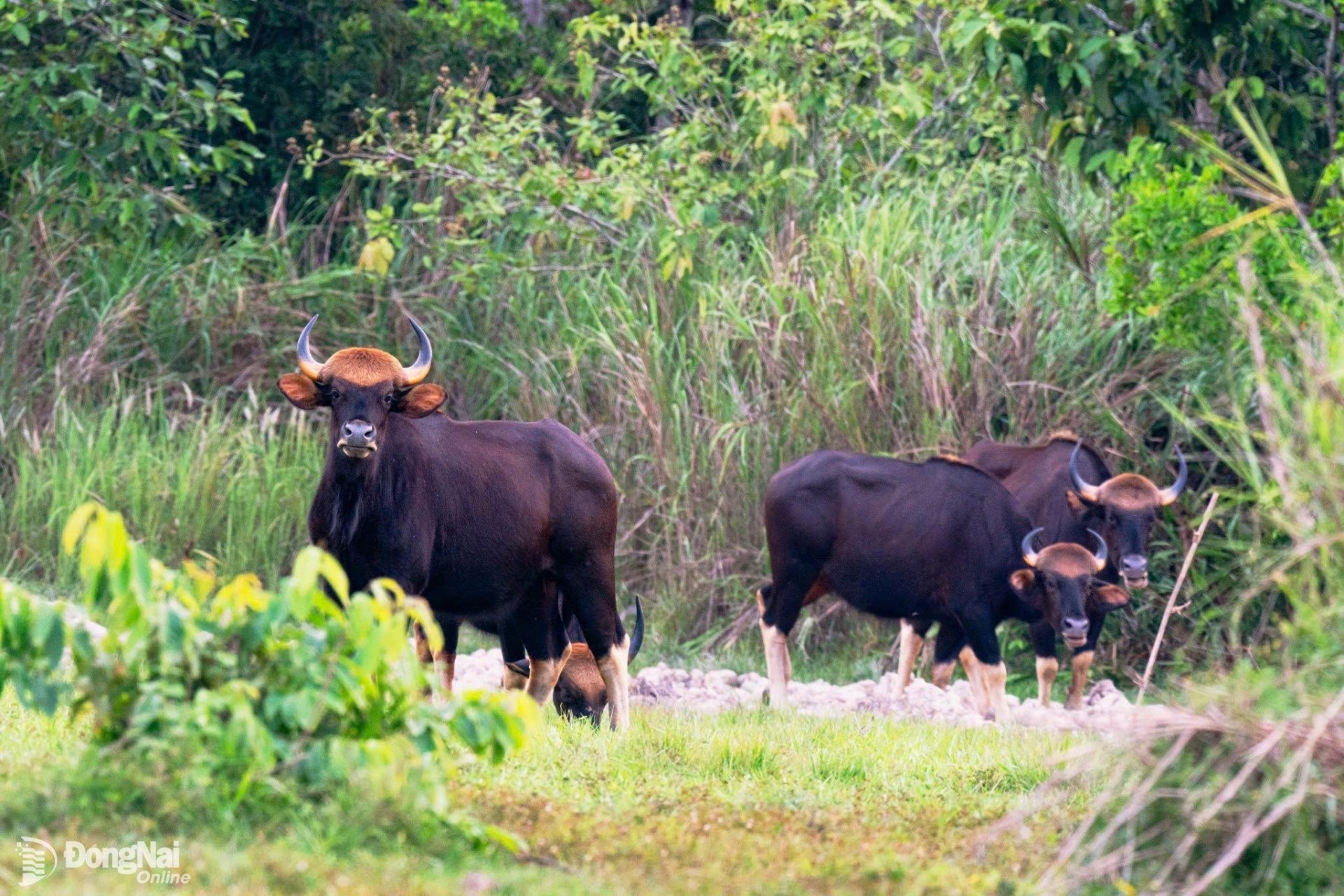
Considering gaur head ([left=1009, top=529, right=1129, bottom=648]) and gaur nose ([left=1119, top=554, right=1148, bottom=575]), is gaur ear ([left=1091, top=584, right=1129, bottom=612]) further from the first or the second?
gaur nose ([left=1119, top=554, right=1148, bottom=575])

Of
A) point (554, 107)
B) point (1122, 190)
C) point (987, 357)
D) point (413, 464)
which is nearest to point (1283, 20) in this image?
point (1122, 190)

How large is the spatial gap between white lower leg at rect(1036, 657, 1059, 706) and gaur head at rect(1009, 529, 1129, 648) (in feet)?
0.92

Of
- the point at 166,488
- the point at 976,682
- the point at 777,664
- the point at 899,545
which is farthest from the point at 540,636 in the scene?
the point at 166,488

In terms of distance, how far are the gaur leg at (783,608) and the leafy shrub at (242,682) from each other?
5878mm

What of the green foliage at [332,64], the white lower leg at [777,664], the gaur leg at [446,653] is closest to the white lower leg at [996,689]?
the white lower leg at [777,664]

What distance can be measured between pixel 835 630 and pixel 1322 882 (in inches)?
339

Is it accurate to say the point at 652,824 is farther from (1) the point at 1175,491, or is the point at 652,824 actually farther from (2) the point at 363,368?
(1) the point at 1175,491

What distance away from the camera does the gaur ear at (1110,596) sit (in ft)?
36.0

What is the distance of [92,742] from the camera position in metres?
5.11

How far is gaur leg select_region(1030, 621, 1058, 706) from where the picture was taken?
11.2m

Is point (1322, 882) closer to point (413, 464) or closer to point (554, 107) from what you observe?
point (413, 464)

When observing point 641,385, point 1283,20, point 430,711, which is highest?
point 1283,20

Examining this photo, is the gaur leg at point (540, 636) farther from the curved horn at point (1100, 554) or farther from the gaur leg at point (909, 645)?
the curved horn at point (1100, 554)

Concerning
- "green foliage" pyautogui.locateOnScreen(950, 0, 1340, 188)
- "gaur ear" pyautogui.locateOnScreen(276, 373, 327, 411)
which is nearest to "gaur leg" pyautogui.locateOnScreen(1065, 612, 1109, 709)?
"green foliage" pyautogui.locateOnScreen(950, 0, 1340, 188)
